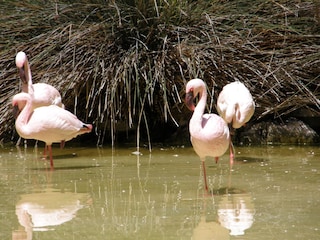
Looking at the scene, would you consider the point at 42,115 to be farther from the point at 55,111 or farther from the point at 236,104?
the point at 236,104

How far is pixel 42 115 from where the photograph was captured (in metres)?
6.39

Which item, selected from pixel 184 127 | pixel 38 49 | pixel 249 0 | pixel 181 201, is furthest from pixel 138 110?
pixel 181 201

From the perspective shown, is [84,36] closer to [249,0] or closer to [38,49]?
[38,49]

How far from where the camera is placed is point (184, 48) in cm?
736

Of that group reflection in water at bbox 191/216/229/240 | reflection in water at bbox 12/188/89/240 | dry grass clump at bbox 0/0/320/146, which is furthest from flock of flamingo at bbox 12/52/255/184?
reflection in water at bbox 191/216/229/240

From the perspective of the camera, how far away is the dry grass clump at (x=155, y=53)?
7363 mm

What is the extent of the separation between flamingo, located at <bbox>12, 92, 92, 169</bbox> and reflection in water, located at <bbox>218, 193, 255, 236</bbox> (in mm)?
1895

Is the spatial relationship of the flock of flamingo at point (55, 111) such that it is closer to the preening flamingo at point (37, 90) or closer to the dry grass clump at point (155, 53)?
the preening flamingo at point (37, 90)

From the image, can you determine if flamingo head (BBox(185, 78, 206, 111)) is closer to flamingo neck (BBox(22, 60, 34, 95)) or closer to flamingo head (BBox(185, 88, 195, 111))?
flamingo head (BBox(185, 88, 195, 111))

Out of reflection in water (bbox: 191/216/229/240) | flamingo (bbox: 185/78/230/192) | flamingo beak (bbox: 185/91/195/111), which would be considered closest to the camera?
reflection in water (bbox: 191/216/229/240)

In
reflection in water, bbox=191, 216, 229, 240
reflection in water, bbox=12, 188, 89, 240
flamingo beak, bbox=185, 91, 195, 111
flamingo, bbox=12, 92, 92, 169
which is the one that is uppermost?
flamingo beak, bbox=185, 91, 195, 111

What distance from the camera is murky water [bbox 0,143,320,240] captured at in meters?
4.20

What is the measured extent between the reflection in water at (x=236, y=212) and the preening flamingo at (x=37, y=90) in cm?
236

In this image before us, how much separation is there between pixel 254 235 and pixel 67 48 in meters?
3.94
